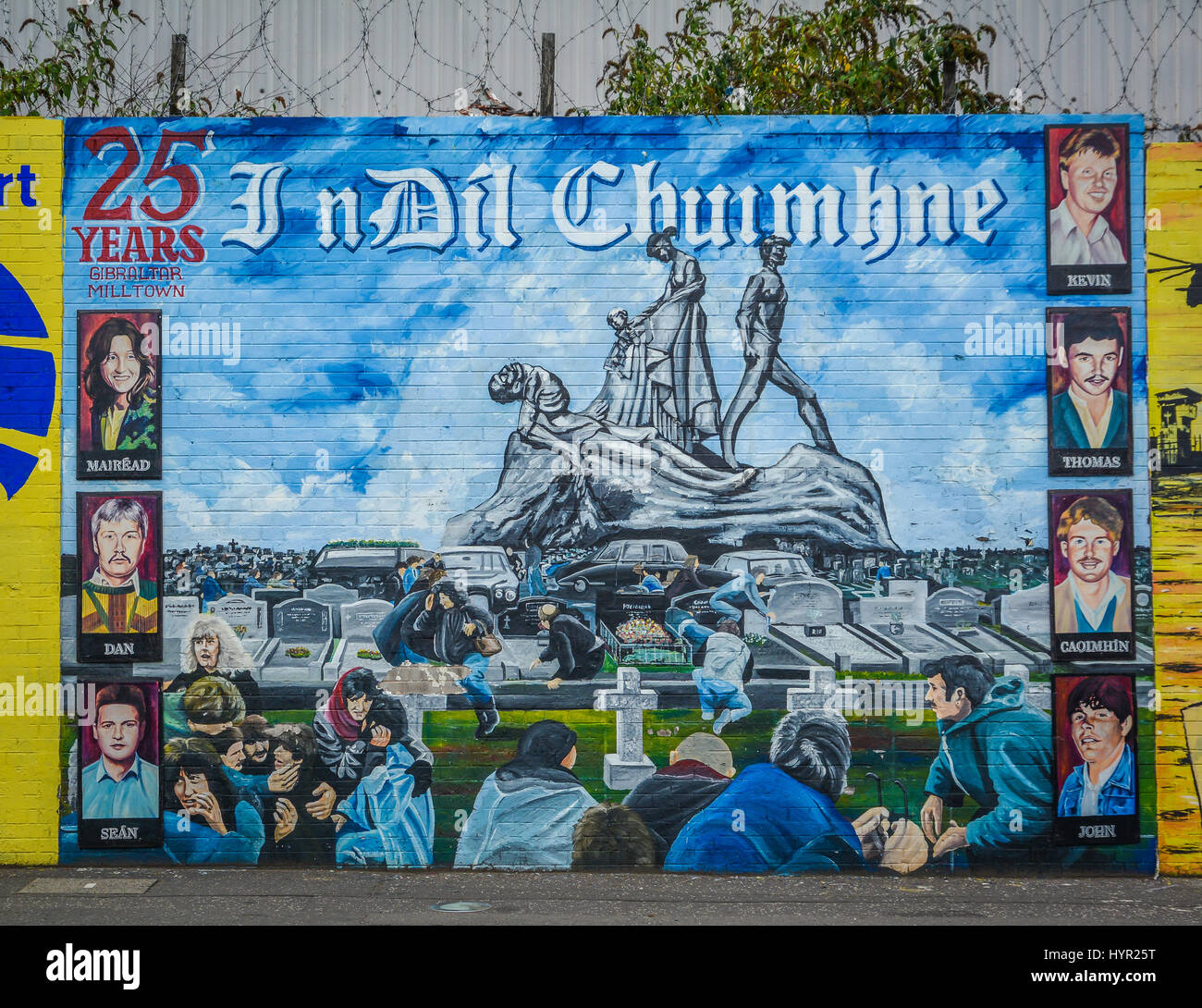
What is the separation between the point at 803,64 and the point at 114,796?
24.7 ft

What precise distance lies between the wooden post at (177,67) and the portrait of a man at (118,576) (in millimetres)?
2903

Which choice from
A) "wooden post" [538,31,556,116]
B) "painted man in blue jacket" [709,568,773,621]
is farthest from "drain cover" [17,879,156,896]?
"wooden post" [538,31,556,116]

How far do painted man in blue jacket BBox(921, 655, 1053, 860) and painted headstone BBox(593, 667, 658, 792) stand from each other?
6.30ft

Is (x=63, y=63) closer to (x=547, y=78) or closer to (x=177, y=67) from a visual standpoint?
(x=177, y=67)

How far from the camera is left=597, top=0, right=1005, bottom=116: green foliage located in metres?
8.03

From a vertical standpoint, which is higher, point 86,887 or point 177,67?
point 177,67

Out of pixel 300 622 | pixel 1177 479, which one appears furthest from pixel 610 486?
pixel 1177 479

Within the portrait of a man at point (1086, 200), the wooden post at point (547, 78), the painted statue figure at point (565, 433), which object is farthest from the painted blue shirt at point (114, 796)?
the portrait of a man at point (1086, 200)

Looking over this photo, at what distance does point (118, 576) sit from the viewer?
7.39 meters

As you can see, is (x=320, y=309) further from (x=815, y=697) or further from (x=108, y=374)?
(x=815, y=697)

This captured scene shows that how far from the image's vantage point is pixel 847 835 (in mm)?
7301

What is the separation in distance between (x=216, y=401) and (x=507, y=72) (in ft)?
10.6

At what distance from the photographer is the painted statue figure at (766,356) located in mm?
7461

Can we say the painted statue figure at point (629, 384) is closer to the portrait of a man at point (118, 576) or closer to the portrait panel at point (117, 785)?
the portrait of a man at point (118, 576)
